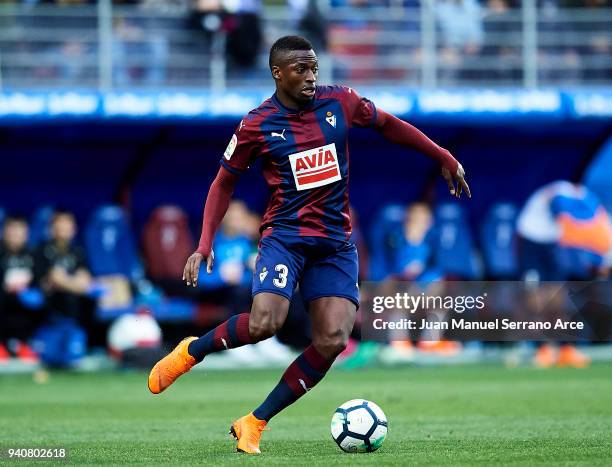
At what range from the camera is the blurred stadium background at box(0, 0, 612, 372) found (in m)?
14.3

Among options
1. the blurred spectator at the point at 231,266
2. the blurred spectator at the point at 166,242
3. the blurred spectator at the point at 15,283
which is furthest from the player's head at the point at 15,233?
the blurred spectator at the point at 231,266

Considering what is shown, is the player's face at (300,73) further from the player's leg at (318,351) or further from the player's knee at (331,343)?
the player's knee at (331,343)

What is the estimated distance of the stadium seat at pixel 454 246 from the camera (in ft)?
50.9

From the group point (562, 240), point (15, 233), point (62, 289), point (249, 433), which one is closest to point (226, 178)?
point (249, 433)

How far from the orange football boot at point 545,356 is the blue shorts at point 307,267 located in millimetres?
8170

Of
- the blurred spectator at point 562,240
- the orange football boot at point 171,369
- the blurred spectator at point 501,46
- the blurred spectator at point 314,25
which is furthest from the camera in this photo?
the blurred spectator at point 501,46

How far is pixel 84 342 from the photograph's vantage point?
14.4m

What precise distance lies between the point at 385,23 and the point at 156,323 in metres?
4.67

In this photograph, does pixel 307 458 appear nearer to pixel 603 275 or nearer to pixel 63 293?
pixel 63 293

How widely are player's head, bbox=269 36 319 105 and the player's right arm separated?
0.30 meters

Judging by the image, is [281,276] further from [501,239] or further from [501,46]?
[501,46]

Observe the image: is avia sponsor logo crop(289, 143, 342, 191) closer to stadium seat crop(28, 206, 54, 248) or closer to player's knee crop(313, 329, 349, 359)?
player's knee crop(313, 329, 349, 359)

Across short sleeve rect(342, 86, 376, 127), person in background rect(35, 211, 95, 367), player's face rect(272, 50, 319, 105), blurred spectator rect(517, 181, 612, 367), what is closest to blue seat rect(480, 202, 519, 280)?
blurred spectator rect(517, 181, 612, 367)

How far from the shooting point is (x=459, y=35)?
1602cm
